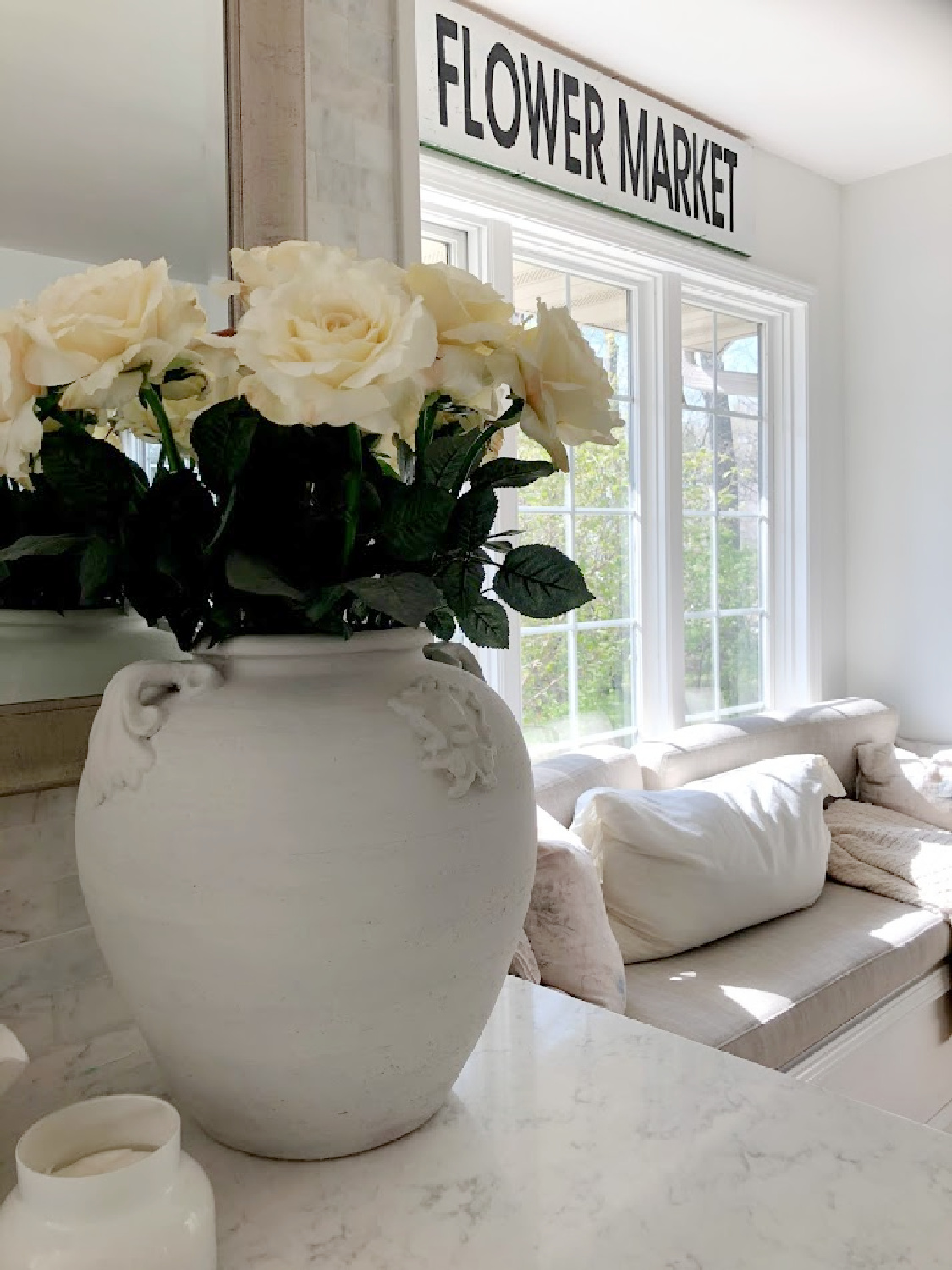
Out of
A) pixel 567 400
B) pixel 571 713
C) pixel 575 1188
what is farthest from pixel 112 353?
pixel 571 713

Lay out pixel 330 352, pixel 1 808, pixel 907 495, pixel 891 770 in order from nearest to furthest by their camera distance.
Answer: pixel 330 352 → pixel 1 808 → pixel 891 770 → pixel 907 495

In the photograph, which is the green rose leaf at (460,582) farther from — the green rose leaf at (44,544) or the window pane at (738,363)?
the window pane at (738,363)

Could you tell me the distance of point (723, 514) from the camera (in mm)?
3426

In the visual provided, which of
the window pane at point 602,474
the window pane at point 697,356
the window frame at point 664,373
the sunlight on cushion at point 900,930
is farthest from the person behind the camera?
the window pane at point 697,356

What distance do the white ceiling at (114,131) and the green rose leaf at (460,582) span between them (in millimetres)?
499

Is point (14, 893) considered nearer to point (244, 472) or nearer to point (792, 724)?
point (244, 472)

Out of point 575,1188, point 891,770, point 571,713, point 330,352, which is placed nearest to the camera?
point 330,352

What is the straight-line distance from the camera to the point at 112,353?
571mm

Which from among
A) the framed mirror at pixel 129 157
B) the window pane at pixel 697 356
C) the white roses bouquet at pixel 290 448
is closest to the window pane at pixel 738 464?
the window pane at pixel 697 356

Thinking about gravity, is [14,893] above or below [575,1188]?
above

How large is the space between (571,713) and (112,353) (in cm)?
244

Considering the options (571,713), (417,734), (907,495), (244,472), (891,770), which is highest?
(907,495)

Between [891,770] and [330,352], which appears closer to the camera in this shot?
[330,352]

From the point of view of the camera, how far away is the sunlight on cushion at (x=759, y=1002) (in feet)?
6.39
